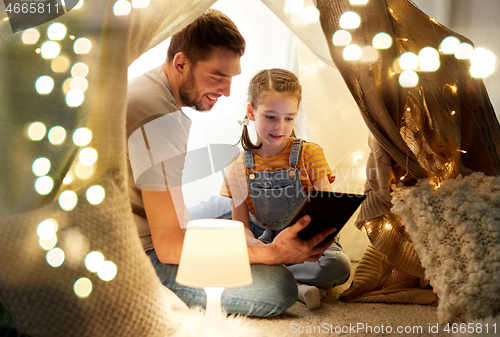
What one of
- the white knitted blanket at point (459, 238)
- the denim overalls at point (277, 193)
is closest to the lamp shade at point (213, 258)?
the white knitted blanket at point (459, 238)

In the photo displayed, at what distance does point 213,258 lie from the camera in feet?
2.51

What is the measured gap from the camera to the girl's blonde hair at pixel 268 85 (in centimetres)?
136

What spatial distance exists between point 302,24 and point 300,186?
1.85 ft

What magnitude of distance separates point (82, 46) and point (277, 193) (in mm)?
841

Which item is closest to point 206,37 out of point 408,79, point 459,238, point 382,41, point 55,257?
point 382,41

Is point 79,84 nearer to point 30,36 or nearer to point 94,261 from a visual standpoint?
point 30,36

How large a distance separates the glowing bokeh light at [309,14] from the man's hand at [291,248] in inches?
24.1

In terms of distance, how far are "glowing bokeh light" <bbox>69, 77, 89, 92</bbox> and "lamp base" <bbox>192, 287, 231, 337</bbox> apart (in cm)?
49

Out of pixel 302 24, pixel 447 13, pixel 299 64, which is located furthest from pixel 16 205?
pixel 447 13

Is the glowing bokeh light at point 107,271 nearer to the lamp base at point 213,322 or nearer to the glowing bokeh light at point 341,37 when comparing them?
the lamp base at point 213,322

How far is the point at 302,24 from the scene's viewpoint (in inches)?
44.0

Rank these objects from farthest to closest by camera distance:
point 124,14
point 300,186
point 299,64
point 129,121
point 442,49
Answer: point 299,64 < point 300,186 < point 442,49 < point 129,121 < point 124,14

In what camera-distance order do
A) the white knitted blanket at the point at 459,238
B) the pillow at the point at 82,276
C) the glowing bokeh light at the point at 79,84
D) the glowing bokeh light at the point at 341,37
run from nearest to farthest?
the pillow at the point at 82,276 → the glowing bokeh light at the point at 79,84 → the white knitted blanket at the point at 459,238 → the glowing bokeh light at the point at 341,37

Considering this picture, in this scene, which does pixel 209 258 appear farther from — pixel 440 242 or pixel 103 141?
pixel 440 242
